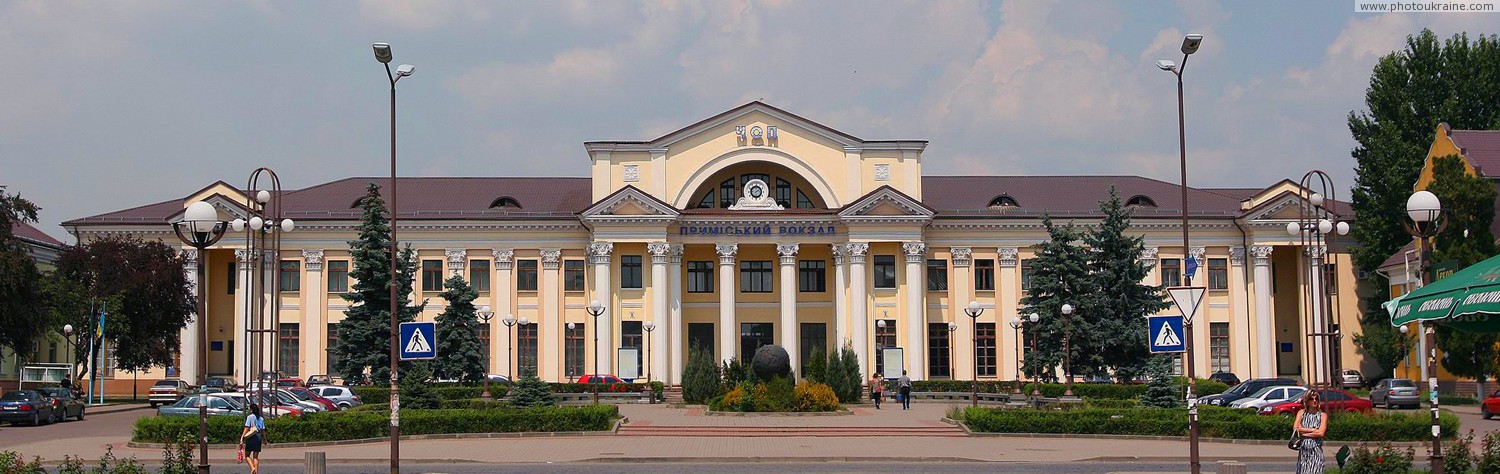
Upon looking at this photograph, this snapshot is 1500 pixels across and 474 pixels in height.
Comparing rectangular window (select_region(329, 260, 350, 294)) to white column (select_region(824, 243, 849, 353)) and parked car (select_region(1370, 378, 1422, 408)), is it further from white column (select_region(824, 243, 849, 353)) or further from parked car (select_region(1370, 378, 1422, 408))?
parked car (select_region(1370, 378, 1422, 408))

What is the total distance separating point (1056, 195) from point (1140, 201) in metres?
4.05

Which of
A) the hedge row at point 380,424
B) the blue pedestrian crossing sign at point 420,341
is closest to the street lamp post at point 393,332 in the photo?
the blue pedestrian crossing sign at point 420,341

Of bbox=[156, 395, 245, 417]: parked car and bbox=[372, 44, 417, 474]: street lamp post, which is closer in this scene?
bbox=[372, 44, 417, 474]: street lamp post

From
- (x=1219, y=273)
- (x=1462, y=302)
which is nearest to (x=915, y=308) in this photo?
(x=1219, y=273)

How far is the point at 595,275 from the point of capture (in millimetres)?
63406

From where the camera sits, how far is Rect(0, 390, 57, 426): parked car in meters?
41.6

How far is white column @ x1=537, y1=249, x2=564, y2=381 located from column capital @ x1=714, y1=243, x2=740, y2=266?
769cm

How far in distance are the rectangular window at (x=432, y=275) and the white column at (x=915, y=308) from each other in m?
21.2

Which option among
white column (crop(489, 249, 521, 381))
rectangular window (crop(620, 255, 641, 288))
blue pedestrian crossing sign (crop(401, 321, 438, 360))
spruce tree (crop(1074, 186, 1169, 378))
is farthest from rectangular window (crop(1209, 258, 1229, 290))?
blue pedestrian crossing sign (crop(401, 321, 438, 360))

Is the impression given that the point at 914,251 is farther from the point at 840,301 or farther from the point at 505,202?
the point at 505,202

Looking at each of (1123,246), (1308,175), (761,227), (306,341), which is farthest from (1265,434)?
(306,341)

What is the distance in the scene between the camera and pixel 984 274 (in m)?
66.7

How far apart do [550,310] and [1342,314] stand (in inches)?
1478

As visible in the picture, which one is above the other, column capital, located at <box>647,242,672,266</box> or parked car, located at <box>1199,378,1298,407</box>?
column capital, located at <box>647,242,672,266</box>
